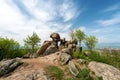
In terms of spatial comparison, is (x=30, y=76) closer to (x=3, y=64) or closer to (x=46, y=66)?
(x=46, y=66)

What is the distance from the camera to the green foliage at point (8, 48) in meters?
23.3

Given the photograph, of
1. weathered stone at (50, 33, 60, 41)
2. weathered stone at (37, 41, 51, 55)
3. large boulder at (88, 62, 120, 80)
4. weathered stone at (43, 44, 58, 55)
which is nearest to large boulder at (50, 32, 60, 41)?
weathered stone at (50, 33, 60, 41)

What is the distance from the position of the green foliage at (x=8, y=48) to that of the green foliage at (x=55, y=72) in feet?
28.1

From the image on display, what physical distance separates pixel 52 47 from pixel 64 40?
487cm

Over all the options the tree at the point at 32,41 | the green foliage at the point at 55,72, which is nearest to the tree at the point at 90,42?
the tree at the point at 32,41

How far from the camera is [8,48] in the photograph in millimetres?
24031

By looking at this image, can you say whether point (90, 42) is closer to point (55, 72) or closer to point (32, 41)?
point (32, 41)

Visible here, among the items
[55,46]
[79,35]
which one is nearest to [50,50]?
[55,46]

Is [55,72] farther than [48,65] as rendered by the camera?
No

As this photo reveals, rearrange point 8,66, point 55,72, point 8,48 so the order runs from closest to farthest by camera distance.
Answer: point 55,72, point 8,66, point 8,48

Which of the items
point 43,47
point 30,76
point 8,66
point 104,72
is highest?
point 43,47

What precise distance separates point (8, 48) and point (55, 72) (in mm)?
10156

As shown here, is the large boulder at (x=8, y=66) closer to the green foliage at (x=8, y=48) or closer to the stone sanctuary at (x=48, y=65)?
the stone sanctuary at (x=48, y=65)

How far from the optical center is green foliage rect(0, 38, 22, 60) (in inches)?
917
